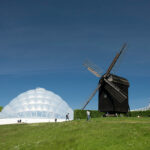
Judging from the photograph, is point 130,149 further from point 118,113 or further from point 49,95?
point 49,95

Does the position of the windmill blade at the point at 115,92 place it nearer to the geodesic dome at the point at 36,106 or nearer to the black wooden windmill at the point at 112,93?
the black wooden windmill at the point at 112,93

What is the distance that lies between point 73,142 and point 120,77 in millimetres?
36082

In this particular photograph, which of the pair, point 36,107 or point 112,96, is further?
point 36,107

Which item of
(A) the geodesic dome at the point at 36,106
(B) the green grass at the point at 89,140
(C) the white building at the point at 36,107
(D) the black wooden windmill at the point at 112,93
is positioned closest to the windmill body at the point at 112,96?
(D) the black wooden windmill at the point at 112,93

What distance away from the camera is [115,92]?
174 ft

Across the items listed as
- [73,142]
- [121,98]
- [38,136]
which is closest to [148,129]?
[73,142]

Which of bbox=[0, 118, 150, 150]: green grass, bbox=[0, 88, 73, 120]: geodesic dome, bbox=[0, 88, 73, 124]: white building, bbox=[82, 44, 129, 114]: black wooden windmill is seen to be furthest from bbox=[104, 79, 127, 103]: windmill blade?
bbox=[0, 88, 73, 120]: geodesic dome

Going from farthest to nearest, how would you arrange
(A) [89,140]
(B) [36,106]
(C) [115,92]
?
(B) [36,106] < (C) [115,92] < (A) [89,140]

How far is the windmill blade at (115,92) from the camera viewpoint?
172 feet

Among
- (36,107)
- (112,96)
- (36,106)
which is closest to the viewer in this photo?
(112,96)

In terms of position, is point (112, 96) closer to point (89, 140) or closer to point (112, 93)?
point (112, 93)

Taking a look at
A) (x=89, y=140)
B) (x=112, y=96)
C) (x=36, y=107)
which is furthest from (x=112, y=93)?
(x=36, y=107)

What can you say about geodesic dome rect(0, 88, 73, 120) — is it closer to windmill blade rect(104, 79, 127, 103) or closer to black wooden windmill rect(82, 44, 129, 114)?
black wooden windmill rect(82, 44, 129, 114)

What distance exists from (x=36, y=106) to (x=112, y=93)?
36479 millimetres
